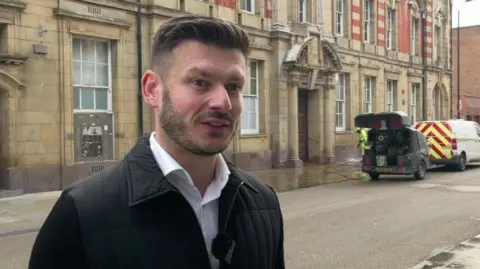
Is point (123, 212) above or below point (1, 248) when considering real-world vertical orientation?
above

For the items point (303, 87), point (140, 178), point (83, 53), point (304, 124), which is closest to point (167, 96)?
point (140, 178)

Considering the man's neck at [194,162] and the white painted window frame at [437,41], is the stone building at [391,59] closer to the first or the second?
the white painted window frame at [437,41]

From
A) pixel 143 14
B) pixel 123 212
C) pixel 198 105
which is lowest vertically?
pixel 123 212

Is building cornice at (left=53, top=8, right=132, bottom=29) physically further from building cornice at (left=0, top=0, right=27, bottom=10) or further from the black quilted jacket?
the black quilted jacket

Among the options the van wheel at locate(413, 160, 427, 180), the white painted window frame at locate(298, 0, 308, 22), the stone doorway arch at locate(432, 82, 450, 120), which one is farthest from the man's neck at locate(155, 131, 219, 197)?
the stone doorway arch at locate(432, 82, 450, 120)

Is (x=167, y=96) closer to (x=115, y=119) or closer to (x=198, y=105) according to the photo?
(x=198, y=105)

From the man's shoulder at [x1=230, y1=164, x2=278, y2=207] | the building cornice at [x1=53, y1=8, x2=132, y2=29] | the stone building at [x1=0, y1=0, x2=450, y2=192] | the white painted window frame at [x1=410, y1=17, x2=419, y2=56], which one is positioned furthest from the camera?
the white painted window frame at [x1=410, y1=17, x2=419, y2=56]

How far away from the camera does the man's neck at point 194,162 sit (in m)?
1.79

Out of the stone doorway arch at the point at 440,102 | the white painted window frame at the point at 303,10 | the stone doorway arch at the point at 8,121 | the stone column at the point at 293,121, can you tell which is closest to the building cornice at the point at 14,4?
the stone doorway arch at the point at 8,121

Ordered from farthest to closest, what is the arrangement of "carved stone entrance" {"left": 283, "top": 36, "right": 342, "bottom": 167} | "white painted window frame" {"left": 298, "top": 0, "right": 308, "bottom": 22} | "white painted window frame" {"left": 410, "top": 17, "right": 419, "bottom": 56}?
1. "white painted window frame" {"left": 410, "top": 17, "right": 419, "bottom": 56}
2. "white painted window frame" {"left": 298, "top": 0, "right": 308, "bottom": 22}
3. "carved stone entrance" {"left": 283, "top": 36, "right": 342, "bottom": 167}

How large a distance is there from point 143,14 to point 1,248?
10.0 metres

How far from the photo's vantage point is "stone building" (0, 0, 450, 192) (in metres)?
13.1

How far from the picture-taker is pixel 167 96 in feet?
5.88

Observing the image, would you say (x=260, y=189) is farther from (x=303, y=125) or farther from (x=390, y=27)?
(x=390, y=27)
